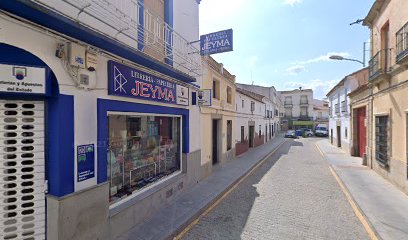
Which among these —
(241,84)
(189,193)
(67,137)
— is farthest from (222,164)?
(241,84)

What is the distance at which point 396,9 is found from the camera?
8.38 meters

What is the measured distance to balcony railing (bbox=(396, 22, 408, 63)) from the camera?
7.01m

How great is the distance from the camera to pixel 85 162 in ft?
13.5

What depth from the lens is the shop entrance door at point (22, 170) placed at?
3.43 metres

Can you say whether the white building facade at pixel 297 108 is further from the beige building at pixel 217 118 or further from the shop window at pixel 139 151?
the shop window at pixel 139 151

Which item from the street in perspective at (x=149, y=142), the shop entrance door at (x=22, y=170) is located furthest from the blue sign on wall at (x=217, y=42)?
the shop entrance door at (x=22, y=170)

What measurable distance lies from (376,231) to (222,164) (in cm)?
790

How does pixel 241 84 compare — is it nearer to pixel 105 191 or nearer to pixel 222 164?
pixel 222 164

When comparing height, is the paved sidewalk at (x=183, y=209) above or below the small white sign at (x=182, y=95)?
below

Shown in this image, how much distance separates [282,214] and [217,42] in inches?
234

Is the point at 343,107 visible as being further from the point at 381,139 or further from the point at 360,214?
the point at 360,214

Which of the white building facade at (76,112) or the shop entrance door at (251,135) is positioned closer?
the white building facade at (76,112)

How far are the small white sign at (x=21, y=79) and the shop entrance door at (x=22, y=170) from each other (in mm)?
319

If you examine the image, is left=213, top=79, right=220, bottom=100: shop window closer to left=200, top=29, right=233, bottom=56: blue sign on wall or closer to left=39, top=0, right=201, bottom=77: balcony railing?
left=39, top=0, right=201, bottom=77: balcony railing
